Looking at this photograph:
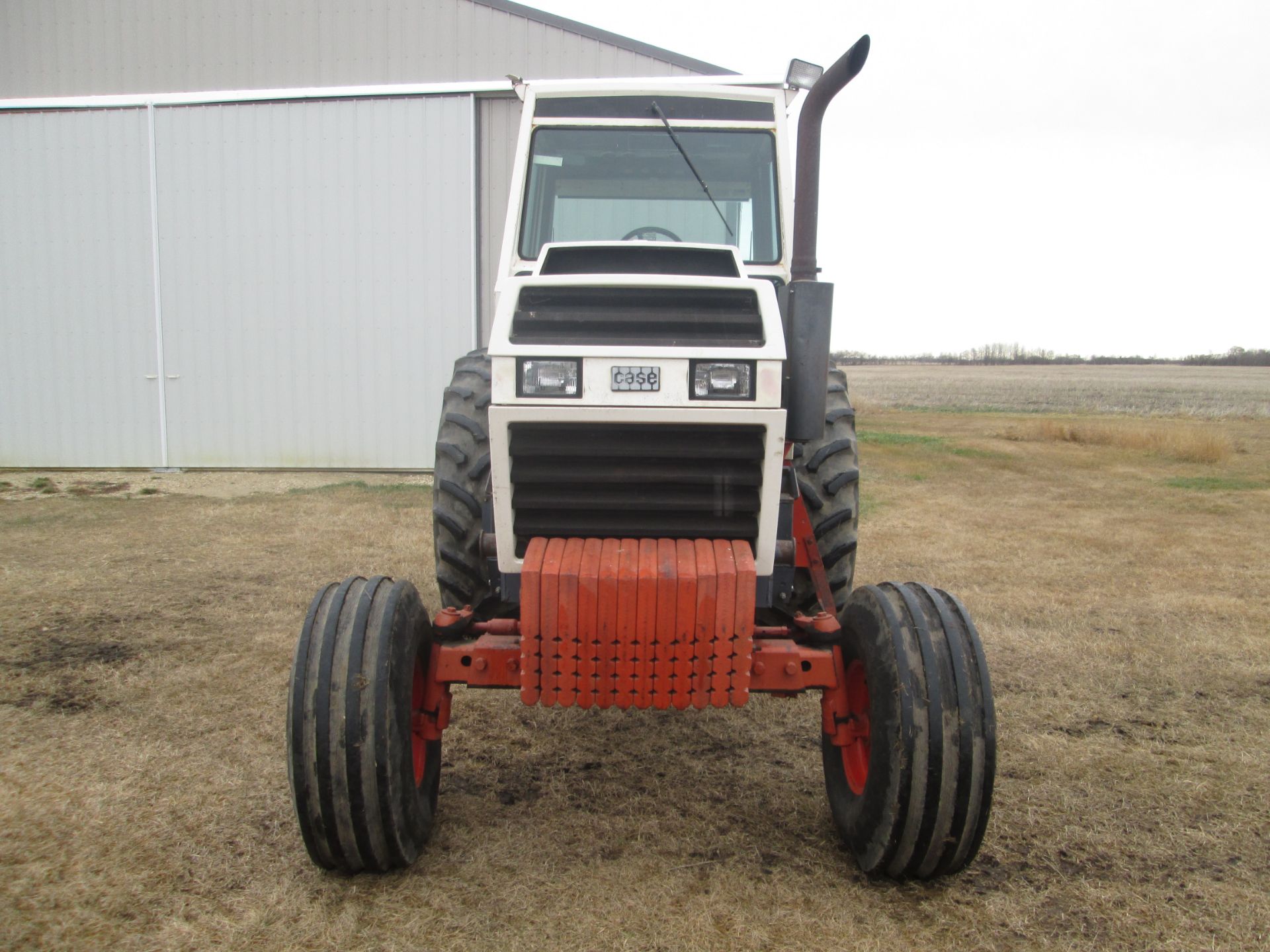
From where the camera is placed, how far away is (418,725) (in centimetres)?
301

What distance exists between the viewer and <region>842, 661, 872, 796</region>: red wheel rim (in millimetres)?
2969

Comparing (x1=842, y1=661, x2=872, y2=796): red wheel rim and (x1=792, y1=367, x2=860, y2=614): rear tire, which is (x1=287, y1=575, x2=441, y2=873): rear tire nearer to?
(x1=842, y1=661, x2=872, y2=796): red wheel rim

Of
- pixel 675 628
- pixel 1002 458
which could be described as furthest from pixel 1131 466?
pixel 675 628

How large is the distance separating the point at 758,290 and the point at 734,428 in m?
0.43

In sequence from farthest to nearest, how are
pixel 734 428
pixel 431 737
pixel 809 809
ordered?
pixel 809 809, pixel 431 737, pixel 734 428

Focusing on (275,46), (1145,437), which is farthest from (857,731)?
(1145,437)

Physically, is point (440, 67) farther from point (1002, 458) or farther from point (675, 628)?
point (675, 628)

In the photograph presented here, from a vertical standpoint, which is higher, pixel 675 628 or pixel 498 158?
pixel 498 158

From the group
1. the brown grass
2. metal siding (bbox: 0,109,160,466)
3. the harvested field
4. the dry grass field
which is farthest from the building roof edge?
the harvested field

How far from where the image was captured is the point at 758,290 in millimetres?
2873

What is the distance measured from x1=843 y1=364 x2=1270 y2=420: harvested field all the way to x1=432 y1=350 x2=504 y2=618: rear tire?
941 inches

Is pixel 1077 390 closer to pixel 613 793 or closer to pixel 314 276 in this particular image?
pixel 314 276

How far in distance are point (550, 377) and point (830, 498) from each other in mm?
1504

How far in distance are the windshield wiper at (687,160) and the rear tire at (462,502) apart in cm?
133
